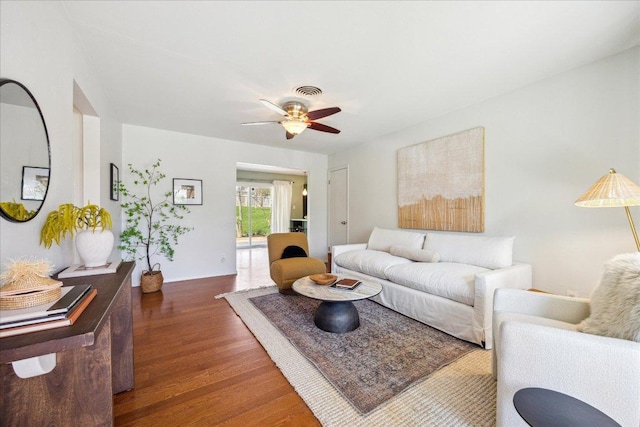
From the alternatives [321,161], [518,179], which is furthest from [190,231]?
[518,179]

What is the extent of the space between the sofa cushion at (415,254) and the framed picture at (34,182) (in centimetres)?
321

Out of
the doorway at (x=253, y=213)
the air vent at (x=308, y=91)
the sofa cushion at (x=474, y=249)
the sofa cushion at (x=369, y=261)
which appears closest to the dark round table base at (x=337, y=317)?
the sofa cushion at (x=369, y=261)

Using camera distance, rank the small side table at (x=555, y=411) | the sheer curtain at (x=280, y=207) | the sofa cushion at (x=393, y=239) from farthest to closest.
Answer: the sheer curtain at (x=280, y=207)
the sofa cushion at (x=393, y=239)
the small side table at (x=555, y=411)

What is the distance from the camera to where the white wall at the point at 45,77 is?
106 cm

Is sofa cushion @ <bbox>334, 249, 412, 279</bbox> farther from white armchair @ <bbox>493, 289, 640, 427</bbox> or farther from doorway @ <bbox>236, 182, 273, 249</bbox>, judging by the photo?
doorway @ <bbox>236, 182, 273, 249</bbox>

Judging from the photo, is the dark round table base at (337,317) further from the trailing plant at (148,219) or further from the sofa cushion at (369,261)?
the trailing plant at (148,219)

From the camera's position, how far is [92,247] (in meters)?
1.47

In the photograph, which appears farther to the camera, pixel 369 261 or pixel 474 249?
pixel 369 261

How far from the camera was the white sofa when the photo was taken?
2113mm

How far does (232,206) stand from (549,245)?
4423 millimetres

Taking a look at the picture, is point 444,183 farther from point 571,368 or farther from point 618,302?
point 571,368

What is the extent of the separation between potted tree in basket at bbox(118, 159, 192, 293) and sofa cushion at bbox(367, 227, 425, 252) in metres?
3.14

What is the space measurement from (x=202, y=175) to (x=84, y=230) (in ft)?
9.76

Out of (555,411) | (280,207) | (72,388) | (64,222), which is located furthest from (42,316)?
(280,207)
